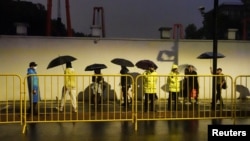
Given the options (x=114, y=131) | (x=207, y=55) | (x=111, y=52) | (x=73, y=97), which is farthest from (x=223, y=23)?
(x=114, y=131)

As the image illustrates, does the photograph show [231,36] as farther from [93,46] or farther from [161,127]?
[161,127]

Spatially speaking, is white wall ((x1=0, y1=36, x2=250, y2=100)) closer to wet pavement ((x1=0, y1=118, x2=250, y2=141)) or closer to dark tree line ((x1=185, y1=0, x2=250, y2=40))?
wet pavement ((x1=0, y1=118, x2=250, y2=141))

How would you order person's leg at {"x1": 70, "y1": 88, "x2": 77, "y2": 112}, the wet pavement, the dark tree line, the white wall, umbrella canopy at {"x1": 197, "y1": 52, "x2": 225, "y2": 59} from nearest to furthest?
the wet pavement, person's leg at {"x1": 70, "y1": 88, "x2": 77, "y2": 112}, umbrella canopy at {"x1": 197, "y1": 52, "x2": 225, "y2": 59}, the white wall, the dark tree line

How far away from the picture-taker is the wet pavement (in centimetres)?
991

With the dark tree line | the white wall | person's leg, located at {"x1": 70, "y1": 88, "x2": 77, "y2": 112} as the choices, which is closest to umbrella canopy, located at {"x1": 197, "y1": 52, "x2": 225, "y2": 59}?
the white wall

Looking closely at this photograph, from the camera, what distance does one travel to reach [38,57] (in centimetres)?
1839

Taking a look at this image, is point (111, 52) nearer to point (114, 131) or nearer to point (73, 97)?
point (73, 97)

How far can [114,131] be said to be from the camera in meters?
10.8

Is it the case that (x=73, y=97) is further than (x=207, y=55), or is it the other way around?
(x=207, y=55)

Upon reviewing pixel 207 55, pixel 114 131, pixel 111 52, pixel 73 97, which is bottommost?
pixel 114 131

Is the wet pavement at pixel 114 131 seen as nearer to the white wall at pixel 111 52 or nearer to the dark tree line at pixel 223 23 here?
the white wall at pixel 111 52

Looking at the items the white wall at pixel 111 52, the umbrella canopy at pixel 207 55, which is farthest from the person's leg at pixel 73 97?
the umbrella canopy at pixel 207 55

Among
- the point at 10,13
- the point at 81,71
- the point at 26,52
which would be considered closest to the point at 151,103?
the point at 81,71

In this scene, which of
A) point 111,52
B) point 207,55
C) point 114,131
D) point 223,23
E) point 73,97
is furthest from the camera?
point 223,23
